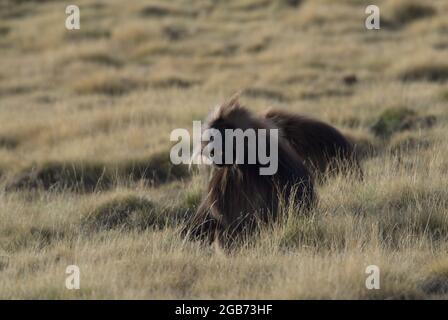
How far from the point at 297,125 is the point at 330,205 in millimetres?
935

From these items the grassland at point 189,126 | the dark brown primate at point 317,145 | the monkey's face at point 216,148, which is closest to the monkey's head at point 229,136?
the monkey's face at point 216,148

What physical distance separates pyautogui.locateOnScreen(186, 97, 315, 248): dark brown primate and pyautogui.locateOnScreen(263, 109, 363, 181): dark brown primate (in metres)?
1.03

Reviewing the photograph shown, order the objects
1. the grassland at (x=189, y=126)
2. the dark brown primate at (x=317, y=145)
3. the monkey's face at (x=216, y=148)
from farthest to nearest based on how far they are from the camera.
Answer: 1. the dark brown primate at (x=317, y=145)
2. the monkey's face at (x=216, y=148)
3. the grassland at (x=189, y=126)

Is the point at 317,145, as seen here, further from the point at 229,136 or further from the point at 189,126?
the point at 189,126

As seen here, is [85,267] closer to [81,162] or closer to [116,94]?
[81,162]

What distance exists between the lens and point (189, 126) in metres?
11.7

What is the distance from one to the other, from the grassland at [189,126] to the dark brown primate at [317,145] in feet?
0.91

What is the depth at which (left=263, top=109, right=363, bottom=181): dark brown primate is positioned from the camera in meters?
7.75

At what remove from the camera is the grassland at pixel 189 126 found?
564 centimetres

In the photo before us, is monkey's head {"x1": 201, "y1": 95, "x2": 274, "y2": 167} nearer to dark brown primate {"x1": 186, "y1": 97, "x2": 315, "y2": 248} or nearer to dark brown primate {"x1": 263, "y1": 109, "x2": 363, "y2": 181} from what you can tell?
dark brown primate {"x1": 186, "y1": 97, "x2": 315, "y2": 248}

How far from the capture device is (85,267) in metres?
5.82

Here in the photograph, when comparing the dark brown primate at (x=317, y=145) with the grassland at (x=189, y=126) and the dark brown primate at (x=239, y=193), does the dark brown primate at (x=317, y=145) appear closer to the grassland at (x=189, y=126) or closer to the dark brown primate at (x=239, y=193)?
the grassland at (x=189, y=126)
